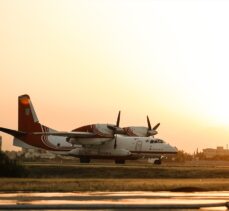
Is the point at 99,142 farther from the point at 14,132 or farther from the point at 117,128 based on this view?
the point at 14,132

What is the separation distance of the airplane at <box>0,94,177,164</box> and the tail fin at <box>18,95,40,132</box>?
3.43 metres

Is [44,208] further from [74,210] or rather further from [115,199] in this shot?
[115,199]

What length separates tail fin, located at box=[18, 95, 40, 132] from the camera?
10869 cm

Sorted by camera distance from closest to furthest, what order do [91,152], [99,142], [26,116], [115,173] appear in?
1. [115,173]
2. [99,142]
3. [91,152]
4. [26,116]

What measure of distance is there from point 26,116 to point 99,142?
64.7 feet

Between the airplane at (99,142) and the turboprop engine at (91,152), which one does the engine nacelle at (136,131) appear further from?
the turboprop engine at (91,152)

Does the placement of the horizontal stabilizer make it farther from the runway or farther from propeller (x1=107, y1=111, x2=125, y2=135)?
the runway

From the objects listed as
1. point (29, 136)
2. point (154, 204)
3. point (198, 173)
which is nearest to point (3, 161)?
point (198, 173)

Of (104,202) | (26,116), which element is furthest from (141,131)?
(104,202)

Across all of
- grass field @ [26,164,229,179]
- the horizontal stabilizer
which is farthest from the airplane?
grass field @ [26,164,229,179]

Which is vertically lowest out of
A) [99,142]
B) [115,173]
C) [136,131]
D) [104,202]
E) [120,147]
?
[104,202]

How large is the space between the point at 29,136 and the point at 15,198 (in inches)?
3077

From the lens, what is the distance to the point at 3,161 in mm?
53969

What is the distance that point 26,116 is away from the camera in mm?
109250
